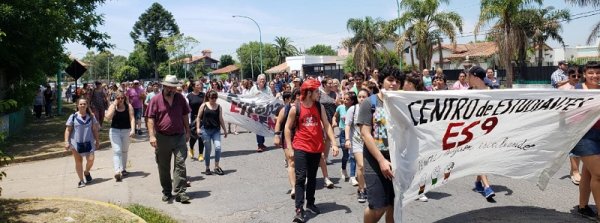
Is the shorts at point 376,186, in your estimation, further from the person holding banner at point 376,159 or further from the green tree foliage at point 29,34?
the green tree foliage at point 29,34

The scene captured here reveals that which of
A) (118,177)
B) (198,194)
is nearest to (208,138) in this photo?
(118,177)

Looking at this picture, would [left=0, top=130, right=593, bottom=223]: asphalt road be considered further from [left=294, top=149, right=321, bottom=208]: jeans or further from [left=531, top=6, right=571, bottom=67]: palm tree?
[left=531, top=6, right=571, bottom=67]: palm tree

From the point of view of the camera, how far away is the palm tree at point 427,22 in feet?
105

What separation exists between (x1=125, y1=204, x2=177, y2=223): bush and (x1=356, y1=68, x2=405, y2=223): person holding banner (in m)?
2.73

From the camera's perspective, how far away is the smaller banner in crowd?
1201 centimetres

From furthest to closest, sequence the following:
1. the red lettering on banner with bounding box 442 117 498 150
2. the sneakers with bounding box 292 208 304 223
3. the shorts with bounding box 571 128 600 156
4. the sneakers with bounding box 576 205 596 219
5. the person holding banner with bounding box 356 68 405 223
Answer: the sneakers with bounding box 292 208 304 223 → the sneakers with bounding box 576 205 596 219 → the shorts with bounding box 571 128 600 156 → the red lettering on banner with bounding box 442 117 498 150 → the person holding banner with bounding box 356 68 405 223

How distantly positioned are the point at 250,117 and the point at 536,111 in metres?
7.91

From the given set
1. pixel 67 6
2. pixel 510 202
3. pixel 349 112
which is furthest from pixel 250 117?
pixel 67 6

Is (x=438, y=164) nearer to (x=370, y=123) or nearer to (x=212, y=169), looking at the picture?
(x=370, y=123)

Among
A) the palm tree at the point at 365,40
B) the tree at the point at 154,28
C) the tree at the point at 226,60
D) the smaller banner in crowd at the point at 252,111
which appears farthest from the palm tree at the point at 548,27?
the tree at the point at 226,60

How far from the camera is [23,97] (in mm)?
18781

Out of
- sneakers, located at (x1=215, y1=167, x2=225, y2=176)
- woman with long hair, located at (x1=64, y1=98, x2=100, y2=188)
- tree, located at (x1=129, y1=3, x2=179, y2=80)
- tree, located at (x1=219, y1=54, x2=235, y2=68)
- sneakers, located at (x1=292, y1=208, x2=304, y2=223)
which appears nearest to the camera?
sneakers, located at (x1=292, y1=208, x2=304, y2=223)

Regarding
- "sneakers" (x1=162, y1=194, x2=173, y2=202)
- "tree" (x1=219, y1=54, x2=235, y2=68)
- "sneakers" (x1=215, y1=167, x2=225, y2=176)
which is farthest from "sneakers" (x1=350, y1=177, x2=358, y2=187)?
"tree" (x1=219, y1=54, x2=235, y2=68)

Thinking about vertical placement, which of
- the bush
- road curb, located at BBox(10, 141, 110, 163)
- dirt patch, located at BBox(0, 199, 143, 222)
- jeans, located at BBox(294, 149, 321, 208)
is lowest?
the bush
